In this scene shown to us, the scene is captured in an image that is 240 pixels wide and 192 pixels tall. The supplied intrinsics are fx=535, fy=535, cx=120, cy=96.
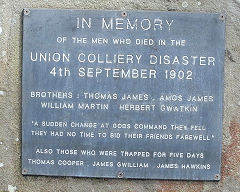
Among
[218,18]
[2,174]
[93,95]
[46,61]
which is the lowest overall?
[2,174]

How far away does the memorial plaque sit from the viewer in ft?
8.99

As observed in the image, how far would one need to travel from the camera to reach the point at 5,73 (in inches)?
111

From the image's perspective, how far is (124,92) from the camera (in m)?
2.75

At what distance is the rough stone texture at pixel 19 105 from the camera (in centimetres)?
278

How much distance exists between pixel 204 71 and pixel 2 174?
3.90 feet

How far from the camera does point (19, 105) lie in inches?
111

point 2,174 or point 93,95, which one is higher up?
point 93,95

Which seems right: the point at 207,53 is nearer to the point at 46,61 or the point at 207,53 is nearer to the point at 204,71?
the point at 204,71

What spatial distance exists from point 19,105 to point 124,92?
0.56 metres

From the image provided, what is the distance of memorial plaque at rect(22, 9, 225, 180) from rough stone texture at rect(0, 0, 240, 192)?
0.05m

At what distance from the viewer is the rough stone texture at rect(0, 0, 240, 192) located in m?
2.78

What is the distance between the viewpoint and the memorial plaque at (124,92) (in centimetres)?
274

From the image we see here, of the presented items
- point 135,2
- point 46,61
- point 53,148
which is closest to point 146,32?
point 135,2

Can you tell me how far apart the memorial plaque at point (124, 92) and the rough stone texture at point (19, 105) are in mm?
53
